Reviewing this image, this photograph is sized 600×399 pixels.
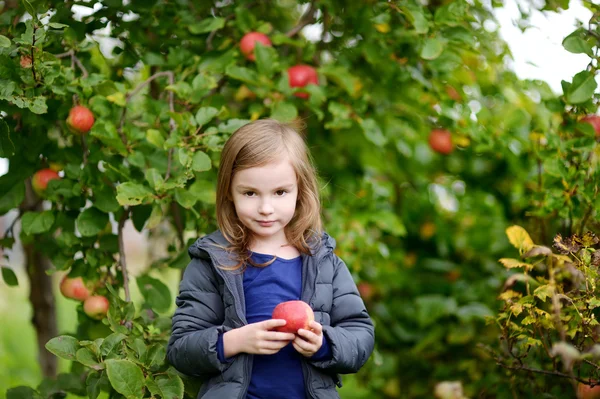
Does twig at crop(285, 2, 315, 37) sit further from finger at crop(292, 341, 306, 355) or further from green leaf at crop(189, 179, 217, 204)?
finger at crop(292, 341, 306, 355)

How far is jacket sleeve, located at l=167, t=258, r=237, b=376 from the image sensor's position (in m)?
1.46

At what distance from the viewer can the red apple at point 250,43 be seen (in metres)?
2.22

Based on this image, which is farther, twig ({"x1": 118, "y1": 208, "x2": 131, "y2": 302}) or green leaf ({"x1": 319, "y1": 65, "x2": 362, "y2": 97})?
green leaf ({"x1": 319, "y1": 65, "x2": 362, "y2": 97})

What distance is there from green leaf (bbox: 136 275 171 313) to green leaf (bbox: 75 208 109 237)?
0.23 metres

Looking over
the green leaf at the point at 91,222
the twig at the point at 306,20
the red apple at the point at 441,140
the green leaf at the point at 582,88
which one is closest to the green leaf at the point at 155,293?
the green leaf at the point at 91,222

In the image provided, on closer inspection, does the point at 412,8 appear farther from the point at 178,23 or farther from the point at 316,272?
the point at 316,272

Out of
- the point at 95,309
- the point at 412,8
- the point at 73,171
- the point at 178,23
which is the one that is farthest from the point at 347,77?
the point at 95,309

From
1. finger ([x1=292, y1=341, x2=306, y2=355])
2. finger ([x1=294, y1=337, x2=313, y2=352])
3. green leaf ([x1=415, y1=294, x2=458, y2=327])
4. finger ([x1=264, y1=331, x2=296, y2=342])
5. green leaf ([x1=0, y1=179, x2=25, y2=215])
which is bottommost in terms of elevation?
green leaf ([x1=415, y1=294, x2=458, y2=327])

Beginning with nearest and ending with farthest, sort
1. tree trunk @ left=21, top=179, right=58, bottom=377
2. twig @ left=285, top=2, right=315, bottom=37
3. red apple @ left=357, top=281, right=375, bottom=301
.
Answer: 1. twig @ left=285, top=2, right=315, bottom=37
2. tree trunk @ left=21, top=179, right=58, bottom=377
3. red apple @ left=357, top=281, right=375, bottom=301

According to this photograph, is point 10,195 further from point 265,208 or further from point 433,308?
point 433,308

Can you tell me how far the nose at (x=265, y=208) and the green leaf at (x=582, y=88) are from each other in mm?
942

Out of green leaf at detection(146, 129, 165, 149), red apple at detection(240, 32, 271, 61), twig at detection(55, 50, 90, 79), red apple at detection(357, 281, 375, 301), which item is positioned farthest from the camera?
red apple at detection(357, 281, 375, 301)

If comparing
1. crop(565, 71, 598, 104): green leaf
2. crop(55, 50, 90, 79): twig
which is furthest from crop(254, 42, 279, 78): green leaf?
crop(565, 71, 598, 104): green leaf

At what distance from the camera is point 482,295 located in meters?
3.09
